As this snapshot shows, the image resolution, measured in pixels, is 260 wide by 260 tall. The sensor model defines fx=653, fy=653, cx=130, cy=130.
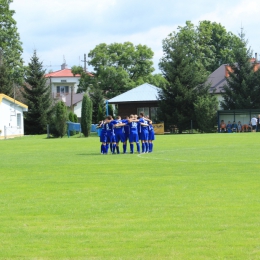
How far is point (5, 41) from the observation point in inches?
3132

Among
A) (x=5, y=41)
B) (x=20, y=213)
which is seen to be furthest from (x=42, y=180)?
(x=5, y=41)

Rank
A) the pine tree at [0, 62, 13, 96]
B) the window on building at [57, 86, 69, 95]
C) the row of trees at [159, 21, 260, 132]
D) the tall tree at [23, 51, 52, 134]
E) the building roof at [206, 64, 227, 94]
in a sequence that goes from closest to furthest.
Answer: the row of trees at [159, 21, 260, 132]
the tall tree at [23, 51, 52, 134]
the pine tree at [0, 62, 13, 96]
the building roof at [206, 64, 227, 94]
the window on building at [57, 86, 69, 95]

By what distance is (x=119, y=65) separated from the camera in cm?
9700

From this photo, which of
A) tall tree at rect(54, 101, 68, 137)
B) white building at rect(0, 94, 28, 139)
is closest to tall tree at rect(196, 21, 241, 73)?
white building at rect(0, 94, 28, 139)

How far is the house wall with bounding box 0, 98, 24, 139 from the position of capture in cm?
6506

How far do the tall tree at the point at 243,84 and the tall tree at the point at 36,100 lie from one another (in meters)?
21.1

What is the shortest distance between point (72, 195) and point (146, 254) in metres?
6.26

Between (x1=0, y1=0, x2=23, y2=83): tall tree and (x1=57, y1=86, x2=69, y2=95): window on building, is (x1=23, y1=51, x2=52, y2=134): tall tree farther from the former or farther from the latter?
(x1=57, y1=86, x2=69, y2=95): window on building

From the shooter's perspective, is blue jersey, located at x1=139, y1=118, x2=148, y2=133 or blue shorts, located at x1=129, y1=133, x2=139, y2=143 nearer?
blue shorts, located at x1=129, y1=133, x2=139, y2=143

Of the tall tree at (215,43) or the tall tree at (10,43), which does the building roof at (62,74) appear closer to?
the tall tree at (215,43)

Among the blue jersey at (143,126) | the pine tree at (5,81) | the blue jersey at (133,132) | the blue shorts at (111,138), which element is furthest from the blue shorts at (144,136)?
the pine tree at (5,81)

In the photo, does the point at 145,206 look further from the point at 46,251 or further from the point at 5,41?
the point at 5,41

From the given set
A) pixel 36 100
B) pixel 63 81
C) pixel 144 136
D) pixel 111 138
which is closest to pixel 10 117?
pixel 36 100

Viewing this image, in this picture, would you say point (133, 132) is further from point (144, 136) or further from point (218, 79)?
point (218, 79)
